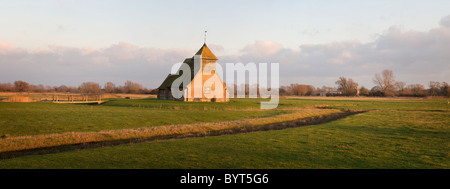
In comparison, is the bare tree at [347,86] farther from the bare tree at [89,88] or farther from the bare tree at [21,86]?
the bare tree at [21,86]

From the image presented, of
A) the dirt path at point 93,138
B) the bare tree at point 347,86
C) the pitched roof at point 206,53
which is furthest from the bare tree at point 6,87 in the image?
the bare tree at point 347,86

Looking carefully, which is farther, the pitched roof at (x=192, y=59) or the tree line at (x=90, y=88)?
the tree line at (x=90, y=88)

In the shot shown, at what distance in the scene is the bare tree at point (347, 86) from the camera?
137163mm

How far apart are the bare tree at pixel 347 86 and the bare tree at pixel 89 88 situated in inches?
5131

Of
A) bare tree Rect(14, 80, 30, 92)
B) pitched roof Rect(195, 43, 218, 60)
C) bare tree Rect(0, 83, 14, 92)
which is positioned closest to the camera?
pitched roof Rect(195, 43, 218, 60)

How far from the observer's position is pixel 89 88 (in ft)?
393

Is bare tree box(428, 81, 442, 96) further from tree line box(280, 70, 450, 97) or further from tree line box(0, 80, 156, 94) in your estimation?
tree line box(0, 80, 156, 94)

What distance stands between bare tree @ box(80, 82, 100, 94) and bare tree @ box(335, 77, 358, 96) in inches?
5131

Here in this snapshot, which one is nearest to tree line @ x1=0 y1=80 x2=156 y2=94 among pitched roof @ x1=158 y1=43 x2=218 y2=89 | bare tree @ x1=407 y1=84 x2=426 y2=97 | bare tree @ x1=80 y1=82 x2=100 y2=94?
bare tree @ x1=80 y1=82 x2=100 y2=94

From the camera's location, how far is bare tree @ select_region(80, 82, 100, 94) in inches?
4432

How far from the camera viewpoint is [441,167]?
895 centimetres

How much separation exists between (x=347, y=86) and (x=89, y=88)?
14101 cm

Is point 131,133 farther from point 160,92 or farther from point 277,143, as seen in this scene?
point 160,92

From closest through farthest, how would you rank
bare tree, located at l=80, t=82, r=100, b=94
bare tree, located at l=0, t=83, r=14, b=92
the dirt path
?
the dirt path < bare tree, located at l=0, t=83, r=14, b=92 < bare tree, located at l=80, t=82, r=100, b=94
